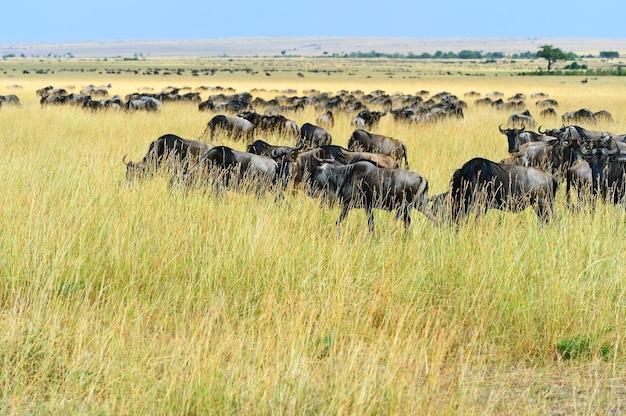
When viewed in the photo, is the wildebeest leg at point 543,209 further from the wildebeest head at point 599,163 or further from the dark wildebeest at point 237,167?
the dark wildebeest at point 237,167

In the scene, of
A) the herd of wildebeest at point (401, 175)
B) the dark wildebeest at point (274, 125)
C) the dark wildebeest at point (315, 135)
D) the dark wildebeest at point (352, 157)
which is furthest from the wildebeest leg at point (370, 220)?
the dark wildebeest at point (274, 125)

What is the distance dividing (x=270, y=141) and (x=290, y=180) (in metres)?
7.91

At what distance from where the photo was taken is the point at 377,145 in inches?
588

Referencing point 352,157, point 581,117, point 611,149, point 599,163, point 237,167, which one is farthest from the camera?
point 581,117

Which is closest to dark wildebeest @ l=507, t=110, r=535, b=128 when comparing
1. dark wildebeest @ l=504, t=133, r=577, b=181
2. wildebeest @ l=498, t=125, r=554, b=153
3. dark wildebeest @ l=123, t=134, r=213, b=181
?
wildebeest @ l=498, t=125, r=554, b=153

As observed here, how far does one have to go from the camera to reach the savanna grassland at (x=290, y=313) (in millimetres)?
4219

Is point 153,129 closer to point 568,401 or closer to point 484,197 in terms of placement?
point 484,197

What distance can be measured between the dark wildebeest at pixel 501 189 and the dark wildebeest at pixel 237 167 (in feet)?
7.99

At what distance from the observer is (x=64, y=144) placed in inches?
632

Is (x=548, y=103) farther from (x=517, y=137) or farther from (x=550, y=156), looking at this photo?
(x=550, y=156)

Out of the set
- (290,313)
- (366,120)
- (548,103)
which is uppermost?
(366,120)

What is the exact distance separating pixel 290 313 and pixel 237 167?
4.71 meters

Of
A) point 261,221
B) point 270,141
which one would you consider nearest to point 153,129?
point 270,141

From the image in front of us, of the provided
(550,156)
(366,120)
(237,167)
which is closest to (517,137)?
(550,156)
